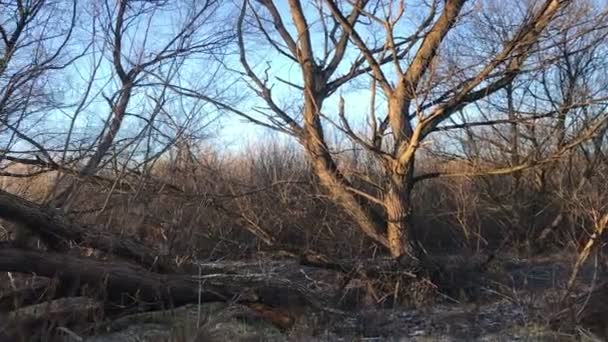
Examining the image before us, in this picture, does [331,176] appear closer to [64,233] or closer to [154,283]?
[154,283]

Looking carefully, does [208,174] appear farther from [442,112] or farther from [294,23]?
[442,112]

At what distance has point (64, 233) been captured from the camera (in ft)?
24.8

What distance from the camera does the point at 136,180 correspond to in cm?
997

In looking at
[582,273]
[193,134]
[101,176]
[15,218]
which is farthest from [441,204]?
[15,218]

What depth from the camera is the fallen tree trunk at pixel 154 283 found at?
700 centimetres

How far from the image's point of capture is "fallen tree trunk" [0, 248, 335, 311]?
7.00 meters

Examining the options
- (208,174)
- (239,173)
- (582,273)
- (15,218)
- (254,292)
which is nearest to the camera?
(15,218)

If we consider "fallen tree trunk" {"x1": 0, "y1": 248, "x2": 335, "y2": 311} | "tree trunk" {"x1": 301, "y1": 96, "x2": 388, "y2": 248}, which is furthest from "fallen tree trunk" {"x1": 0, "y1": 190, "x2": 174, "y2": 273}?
"tree trunk" {"x1": 301, "y1": 96, "x2": 388, "y2": 248}

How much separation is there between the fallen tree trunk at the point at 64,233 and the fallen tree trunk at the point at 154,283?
0.34 metres

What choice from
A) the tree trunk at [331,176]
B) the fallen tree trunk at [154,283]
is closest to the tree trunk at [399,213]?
the tree trunk at [331,176]

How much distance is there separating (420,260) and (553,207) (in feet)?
17.1

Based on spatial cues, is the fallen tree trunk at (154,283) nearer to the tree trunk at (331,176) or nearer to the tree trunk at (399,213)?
the tree trunk at (399,213)

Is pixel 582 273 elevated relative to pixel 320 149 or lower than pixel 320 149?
lower

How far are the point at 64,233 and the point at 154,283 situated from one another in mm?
1088
